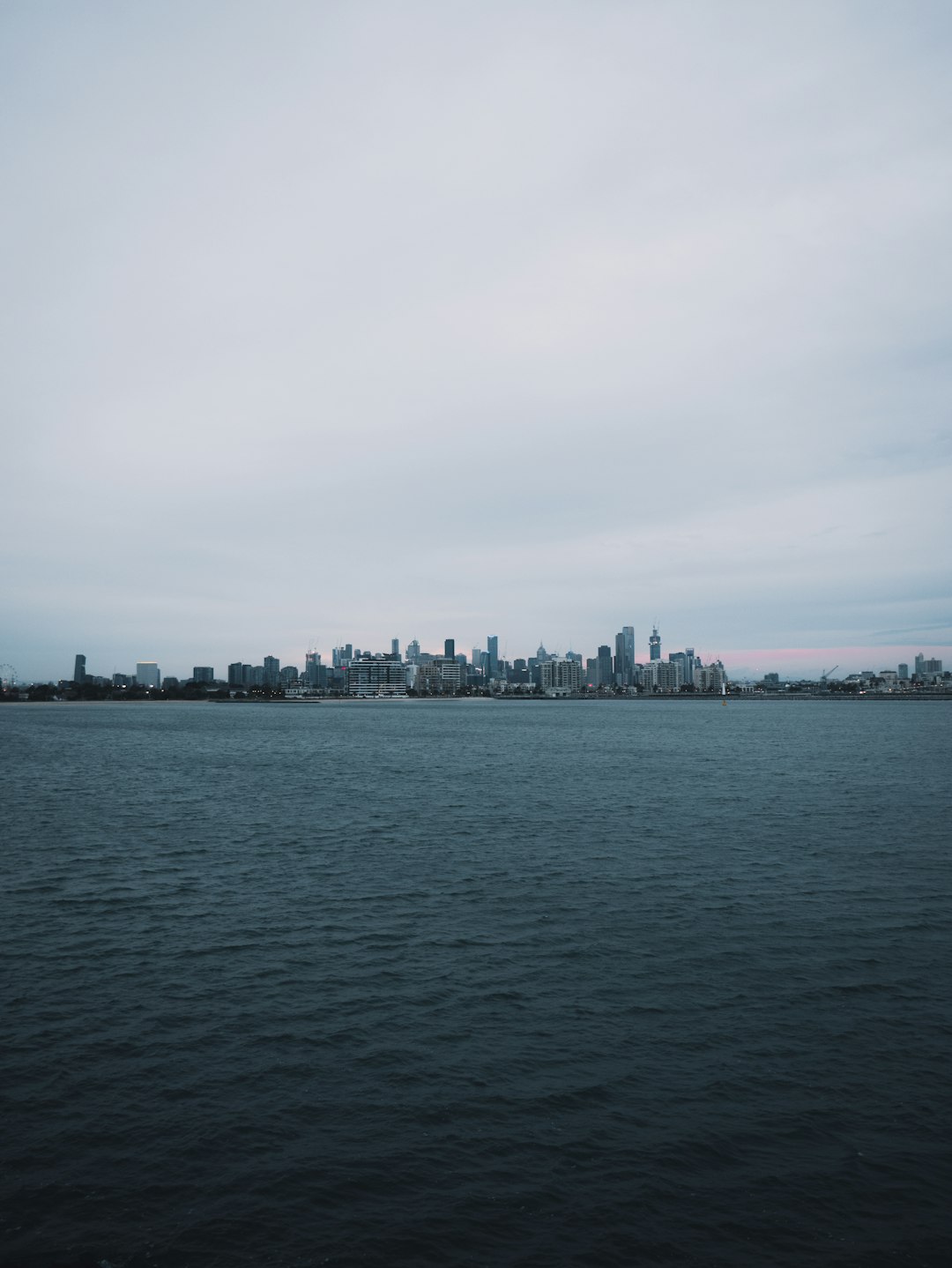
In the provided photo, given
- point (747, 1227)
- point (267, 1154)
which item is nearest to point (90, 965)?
point (267, 1154)

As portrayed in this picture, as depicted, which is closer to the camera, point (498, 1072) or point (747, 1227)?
point (747, 1227)

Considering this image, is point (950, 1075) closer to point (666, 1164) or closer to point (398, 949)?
point (666, 1164)

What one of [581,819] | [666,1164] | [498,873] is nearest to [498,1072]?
[666,1164]

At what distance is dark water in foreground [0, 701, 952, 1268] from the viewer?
14.0 m

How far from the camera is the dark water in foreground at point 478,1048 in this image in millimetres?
14039

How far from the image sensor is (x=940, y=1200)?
1449cm

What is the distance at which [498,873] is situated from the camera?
124ft

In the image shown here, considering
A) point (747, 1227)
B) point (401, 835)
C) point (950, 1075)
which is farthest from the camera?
point (401, 835)

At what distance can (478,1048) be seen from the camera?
20203mm

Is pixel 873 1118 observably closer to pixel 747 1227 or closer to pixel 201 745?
pixel 747 1227

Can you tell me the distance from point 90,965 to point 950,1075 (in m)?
25.4

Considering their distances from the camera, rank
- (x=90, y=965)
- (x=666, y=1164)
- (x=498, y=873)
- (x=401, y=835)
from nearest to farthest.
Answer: (x=666, y=1164)
(x=90, y=965)
(x=498, y=873)
(x=401, y=835)

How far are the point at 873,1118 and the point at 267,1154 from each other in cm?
1309

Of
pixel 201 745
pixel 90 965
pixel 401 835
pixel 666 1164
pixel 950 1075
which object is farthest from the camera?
pixel 201 745
